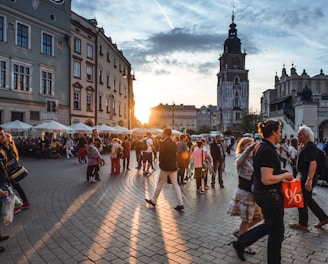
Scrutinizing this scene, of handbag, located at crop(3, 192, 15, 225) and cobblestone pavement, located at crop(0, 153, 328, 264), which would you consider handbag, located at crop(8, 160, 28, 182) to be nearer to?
cobblestone pavement, located at crop(0, 153, 328, 264)

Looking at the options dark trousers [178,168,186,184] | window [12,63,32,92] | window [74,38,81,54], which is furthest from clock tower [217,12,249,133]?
dark trousers [178,168,186,184]

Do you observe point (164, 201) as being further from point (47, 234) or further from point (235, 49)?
point (235, 49)

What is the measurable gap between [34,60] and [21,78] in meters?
2.44

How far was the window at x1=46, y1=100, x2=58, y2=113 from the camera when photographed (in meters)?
30.7

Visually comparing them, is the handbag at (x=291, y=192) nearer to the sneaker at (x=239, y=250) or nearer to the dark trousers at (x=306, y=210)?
the sneaker at (x=239, y=250)

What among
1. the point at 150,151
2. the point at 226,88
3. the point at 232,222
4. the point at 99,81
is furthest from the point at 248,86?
the point at 232,222

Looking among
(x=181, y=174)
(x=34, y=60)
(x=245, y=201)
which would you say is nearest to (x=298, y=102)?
(x=34, y=60)

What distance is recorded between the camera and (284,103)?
214 feet

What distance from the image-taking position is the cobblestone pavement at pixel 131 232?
186 inches

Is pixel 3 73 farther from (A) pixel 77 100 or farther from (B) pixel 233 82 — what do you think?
(B) pixel 233 82

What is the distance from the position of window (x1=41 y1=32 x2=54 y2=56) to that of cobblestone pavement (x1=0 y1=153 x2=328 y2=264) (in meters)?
25.2

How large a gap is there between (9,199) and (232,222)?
442cm

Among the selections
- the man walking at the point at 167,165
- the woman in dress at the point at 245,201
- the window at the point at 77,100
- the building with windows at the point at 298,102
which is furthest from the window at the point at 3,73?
the building with windows at the point at 298,102

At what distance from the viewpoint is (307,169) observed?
602cm
